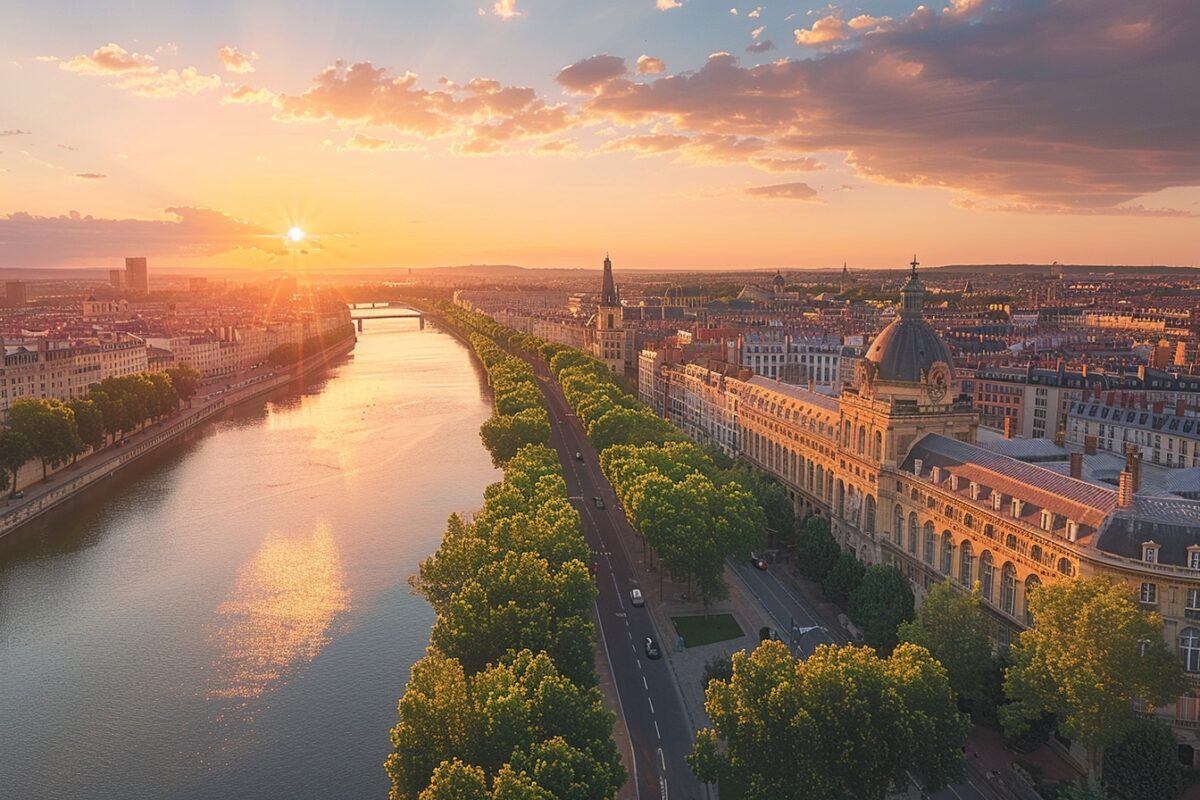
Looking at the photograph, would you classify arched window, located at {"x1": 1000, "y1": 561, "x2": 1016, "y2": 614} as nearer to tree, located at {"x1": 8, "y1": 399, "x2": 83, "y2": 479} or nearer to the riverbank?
the riverbank

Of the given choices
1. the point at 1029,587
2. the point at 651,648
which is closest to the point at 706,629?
the point at 651,648

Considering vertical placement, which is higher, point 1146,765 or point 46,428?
point 46,428

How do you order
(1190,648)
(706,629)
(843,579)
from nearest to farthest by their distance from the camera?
1. (1190,648)
2. (706,629)
3. (843,579)

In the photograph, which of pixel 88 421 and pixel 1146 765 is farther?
pixel 88 421

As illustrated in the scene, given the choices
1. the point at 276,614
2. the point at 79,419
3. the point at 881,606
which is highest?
the point at 79,419

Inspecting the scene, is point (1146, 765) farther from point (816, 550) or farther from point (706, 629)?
point (816, 550)

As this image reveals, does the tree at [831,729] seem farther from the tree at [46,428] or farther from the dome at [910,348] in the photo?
the tree at [46,428]

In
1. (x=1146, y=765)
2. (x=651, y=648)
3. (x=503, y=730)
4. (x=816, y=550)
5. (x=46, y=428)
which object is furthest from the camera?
(x=46, y=428)
